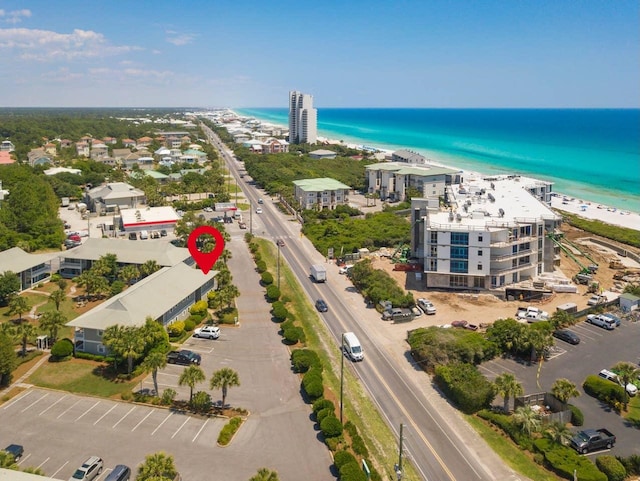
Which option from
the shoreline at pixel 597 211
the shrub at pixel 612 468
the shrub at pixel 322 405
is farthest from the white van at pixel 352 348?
the shoreline at pixel 597 211

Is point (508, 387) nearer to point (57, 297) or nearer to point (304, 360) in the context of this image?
point (304, 360)

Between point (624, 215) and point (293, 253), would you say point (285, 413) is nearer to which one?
point (293, 253)

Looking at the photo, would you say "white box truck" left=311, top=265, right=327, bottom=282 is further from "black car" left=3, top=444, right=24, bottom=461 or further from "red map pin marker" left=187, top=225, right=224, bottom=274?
"black car" left=3, top=444, right=24, bottom=461

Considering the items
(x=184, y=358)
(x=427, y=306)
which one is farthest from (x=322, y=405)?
(x=427, y=306)

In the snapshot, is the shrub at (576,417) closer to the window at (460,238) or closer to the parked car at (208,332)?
the window at (460,238)

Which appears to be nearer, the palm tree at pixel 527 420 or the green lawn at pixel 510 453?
the green lawn at pixel 510 453
